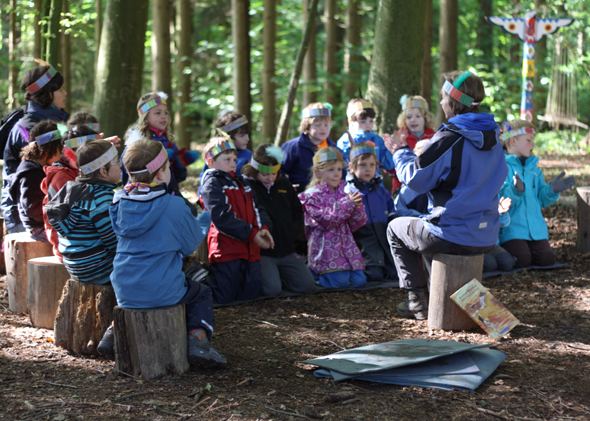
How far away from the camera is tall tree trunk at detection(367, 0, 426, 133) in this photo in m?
7.98

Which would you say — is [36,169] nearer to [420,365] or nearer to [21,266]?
[21,266]

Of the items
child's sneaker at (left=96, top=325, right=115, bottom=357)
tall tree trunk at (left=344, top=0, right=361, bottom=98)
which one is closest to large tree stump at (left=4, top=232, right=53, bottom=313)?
child's sneaker at (left=96, top=325, right=115, bottom=357)

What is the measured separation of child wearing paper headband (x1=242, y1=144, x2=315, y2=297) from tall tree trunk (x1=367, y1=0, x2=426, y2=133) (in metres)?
2.63

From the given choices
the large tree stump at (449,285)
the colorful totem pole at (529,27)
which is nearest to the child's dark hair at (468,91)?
the large tree stump at (449,285)

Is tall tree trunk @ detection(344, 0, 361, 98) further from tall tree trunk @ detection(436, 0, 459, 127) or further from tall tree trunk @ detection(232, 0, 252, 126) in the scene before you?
→ tall tree trunk @ detection(232, 0, 252, 126)

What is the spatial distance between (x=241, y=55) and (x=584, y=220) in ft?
22.5

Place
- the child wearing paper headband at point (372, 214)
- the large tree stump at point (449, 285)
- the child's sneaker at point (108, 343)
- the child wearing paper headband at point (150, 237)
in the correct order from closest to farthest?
1. the child wearing paper headband at point (150, 237)
2. the child's sneaker at point (108, 343)
3. the large tree stump at point (449, 285)
4. the child wearing paper headband at point (372, 214)

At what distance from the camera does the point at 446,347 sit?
387 cm

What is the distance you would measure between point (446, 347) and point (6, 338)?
3251mm

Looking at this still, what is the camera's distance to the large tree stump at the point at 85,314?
4074 mm

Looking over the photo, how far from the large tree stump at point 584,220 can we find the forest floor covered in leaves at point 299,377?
1946 millimetres

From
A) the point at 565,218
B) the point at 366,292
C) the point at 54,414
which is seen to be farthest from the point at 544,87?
the point at 54,414

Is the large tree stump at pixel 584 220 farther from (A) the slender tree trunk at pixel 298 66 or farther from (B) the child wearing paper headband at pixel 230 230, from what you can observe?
(A) the slender tree trunk at pixel 298 66

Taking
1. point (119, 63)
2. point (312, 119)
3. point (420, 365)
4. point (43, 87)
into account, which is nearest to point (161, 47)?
point (119, 63)
